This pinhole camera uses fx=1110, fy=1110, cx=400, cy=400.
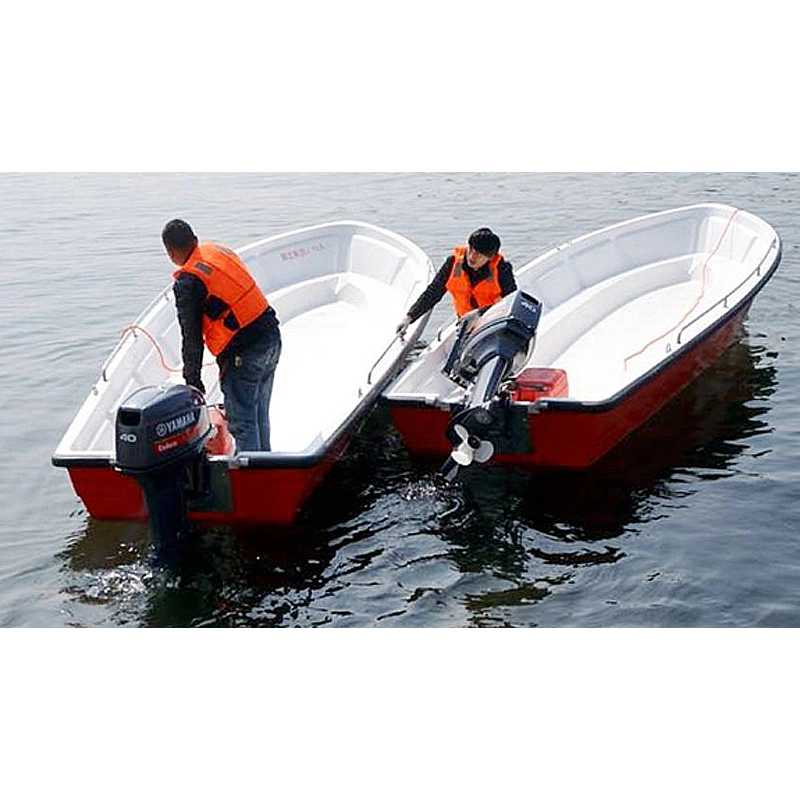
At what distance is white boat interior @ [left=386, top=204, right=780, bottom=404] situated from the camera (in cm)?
627

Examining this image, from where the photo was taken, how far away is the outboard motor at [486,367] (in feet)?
16.0

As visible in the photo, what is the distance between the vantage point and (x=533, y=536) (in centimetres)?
498

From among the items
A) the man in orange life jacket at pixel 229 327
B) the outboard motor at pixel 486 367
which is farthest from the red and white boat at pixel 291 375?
the outboard motor at pixel 486 367

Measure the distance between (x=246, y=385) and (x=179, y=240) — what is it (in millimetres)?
706

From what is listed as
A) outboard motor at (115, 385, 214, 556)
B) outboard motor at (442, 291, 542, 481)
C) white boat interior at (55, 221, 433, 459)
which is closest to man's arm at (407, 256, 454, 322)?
white boat interior at (55, 221, 433, 459)

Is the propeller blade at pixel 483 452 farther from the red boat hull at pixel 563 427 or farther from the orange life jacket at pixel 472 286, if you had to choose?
the orange life jacket at pixel 472 286

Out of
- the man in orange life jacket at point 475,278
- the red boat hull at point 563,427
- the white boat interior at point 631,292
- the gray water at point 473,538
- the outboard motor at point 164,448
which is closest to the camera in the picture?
the outboard motor at point 164,448

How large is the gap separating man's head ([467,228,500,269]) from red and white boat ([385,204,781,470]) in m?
0.30

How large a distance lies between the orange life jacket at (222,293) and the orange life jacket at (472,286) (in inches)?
54.7

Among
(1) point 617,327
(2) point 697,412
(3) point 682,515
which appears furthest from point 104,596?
(1) point 617,327

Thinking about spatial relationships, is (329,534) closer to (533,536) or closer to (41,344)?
(533,536)

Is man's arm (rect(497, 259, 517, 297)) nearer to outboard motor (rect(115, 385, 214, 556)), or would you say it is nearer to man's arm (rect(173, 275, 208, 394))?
man's arm (rect(173, 275, 208, 394))

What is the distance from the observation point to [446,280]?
6.06 m

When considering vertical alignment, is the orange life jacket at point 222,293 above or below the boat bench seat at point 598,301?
above
